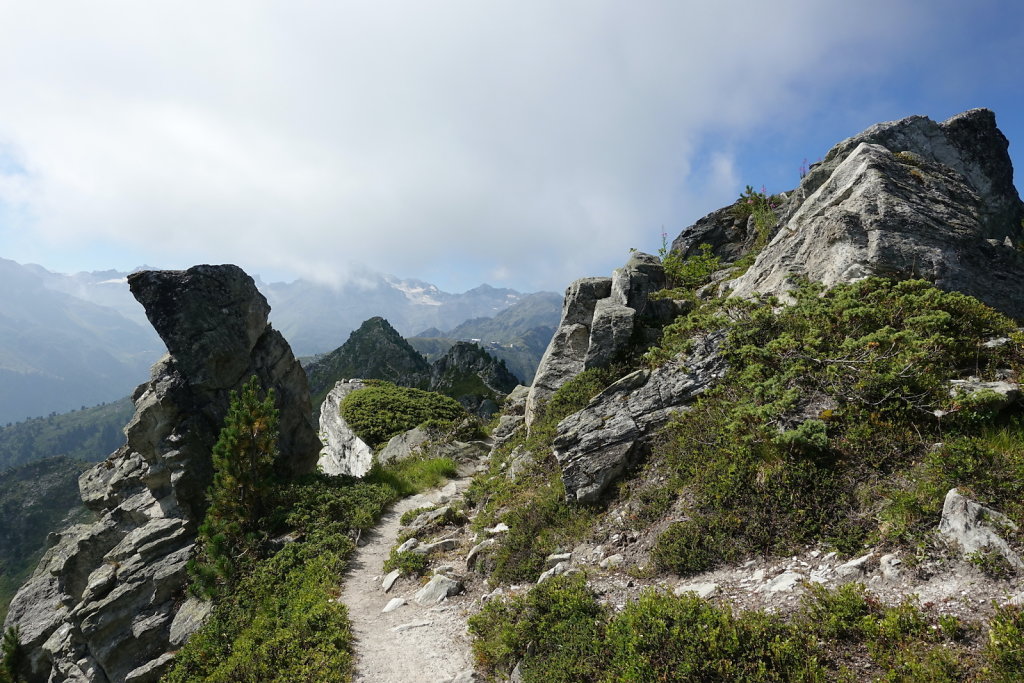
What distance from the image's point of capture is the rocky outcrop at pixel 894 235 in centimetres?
1320

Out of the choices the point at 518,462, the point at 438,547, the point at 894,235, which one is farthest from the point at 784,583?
the point at 894,235

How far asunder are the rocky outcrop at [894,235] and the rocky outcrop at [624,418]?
443 cm

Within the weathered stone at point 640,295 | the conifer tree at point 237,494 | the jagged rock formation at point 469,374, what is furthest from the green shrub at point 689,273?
the jagged rock formation at point 469,374

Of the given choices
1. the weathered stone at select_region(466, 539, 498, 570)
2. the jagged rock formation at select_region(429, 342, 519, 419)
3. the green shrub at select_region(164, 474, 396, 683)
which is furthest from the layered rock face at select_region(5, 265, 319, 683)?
the jagged rock formation at select_region(429, 342, 519, 419)

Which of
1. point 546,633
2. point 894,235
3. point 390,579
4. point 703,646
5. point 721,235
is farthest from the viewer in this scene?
point 721,235

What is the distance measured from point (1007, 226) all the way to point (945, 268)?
16340 mm

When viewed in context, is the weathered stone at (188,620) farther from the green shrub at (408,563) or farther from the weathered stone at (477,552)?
the weathered stone at (477,552)

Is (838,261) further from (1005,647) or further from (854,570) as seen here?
(1005,647)

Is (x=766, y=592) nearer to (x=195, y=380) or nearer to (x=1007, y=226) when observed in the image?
(x=195, y=380)

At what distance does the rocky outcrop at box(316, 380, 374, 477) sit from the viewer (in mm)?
34697

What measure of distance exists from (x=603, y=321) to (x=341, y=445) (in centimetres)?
3080

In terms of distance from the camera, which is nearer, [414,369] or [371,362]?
[414,369]

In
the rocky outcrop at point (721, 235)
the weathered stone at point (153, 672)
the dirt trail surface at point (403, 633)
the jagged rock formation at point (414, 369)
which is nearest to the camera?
the dirt trail surface at point (403, 633)

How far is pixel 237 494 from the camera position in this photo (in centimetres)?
1727
